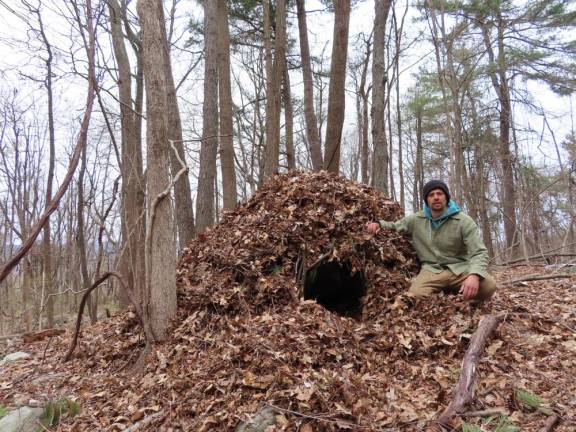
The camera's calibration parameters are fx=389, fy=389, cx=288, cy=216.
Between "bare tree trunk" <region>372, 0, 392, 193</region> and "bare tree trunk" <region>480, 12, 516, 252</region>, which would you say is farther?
"bare tree trunk" <region>480, 12, 516, 252</region>

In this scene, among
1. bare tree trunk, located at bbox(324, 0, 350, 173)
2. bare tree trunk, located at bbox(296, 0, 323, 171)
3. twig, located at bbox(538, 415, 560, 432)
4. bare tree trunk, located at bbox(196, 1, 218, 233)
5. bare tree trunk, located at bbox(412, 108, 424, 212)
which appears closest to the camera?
twig, located at bbox(538, 415, 560, 432)

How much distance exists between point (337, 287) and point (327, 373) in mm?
2680

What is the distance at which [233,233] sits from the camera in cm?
527

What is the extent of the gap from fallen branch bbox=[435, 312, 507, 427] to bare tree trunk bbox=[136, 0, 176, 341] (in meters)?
2.89

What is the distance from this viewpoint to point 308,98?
10359 millimetres

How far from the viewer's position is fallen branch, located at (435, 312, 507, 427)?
290 cm

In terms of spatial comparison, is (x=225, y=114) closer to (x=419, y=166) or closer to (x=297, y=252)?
(x=297, y=252)

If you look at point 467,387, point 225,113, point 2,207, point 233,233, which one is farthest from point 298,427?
point 2,207

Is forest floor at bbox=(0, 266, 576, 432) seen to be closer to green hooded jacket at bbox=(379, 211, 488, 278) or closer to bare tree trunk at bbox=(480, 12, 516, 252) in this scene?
green hooded jacket at bbox=(379, 211, 488, 278)

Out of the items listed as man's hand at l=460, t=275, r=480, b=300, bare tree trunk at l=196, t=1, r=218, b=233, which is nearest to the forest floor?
man's hand at l=460, t=275, r=480, b=300

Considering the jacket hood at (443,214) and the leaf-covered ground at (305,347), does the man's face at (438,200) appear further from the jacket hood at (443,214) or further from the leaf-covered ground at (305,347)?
the leaf-covered ground at (305,347)

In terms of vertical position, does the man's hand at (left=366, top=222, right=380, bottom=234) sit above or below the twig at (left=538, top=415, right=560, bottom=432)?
above

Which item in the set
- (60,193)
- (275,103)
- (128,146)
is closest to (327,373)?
(60,193)

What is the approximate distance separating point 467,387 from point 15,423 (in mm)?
3883
